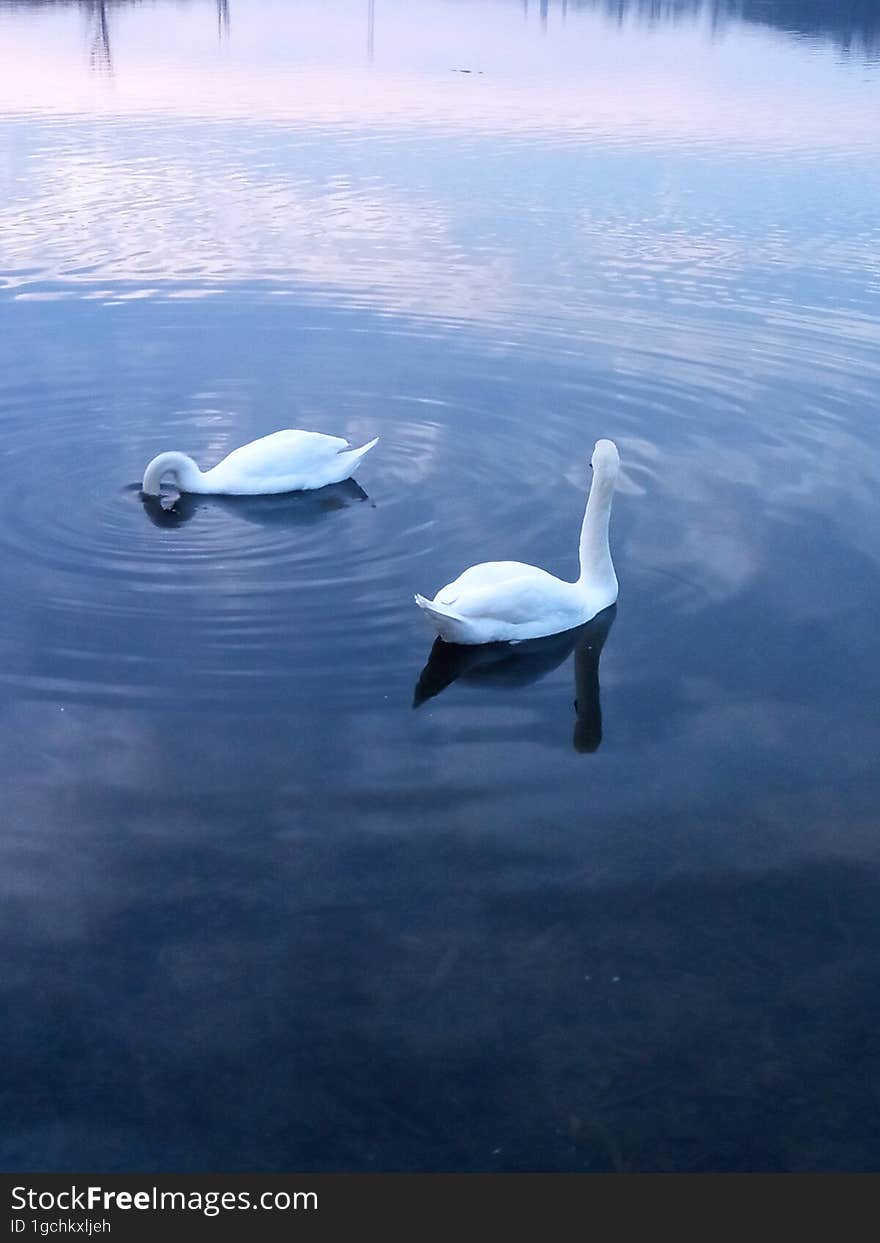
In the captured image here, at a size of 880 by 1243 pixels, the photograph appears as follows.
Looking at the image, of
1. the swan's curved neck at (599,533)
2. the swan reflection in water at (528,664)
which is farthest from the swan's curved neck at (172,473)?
the swan's curved neck at (599,533)

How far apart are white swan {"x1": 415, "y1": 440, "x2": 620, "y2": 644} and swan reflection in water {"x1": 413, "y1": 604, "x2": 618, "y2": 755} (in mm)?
102

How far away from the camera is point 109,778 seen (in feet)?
30.7

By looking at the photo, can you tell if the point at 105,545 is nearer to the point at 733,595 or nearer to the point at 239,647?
the point at 239,647

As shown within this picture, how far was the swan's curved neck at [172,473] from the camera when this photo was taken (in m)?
13.9

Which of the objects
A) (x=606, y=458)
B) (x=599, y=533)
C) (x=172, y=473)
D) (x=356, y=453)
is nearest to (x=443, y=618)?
(x=599, y=533)

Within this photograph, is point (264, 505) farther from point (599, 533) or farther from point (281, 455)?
point (599, 533)

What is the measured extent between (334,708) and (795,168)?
26009mm

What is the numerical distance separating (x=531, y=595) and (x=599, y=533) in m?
1.10

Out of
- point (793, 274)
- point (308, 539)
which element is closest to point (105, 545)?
A: point (308, 539)

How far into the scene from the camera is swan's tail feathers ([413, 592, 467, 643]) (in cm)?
1066

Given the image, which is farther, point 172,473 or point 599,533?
point 172,473

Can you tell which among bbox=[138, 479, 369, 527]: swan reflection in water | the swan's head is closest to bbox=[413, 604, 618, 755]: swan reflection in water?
the swan's head

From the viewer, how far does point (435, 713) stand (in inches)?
404

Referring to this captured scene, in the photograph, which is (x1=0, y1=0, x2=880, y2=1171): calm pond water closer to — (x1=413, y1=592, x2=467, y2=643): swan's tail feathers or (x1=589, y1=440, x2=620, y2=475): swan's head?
(x1=413, y1=592, x2=467, y2=643): swan's tail feathers
